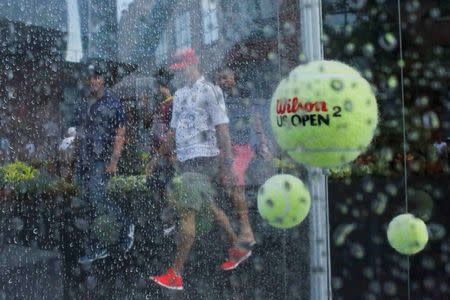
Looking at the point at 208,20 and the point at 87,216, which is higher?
the point at 208,20

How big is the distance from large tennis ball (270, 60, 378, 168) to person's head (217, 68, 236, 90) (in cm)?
132

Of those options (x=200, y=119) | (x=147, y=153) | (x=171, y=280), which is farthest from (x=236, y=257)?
(x=147, y=153)

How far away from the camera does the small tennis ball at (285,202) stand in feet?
5.08

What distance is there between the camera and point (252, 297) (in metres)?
2.42

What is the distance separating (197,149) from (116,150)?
0.44 m

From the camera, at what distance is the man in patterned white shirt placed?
2422 millimetres

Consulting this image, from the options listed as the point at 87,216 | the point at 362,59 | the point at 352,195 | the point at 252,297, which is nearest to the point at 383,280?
the point at 352,195

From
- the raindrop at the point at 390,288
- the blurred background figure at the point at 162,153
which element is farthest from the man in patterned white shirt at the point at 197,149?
the raindrop at the point at 390,288

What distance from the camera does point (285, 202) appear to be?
155 centimetres

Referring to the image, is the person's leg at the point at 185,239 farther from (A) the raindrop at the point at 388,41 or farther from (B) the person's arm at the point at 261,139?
(A) the raindrop at the point at 388,41

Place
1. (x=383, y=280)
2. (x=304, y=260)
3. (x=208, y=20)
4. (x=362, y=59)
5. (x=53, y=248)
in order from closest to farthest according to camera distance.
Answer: (x=304, y=260) → (x=383, y=280) → (x=362, y=59) → (x=53, y=248) → (x=208, y=20)

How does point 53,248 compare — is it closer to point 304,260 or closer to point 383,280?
point 304,260

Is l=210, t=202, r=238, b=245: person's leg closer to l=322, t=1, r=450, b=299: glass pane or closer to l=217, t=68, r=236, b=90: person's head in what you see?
l=322, t=1, r=450, b=299: glass pane

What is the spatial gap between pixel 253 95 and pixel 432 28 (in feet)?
2.36
